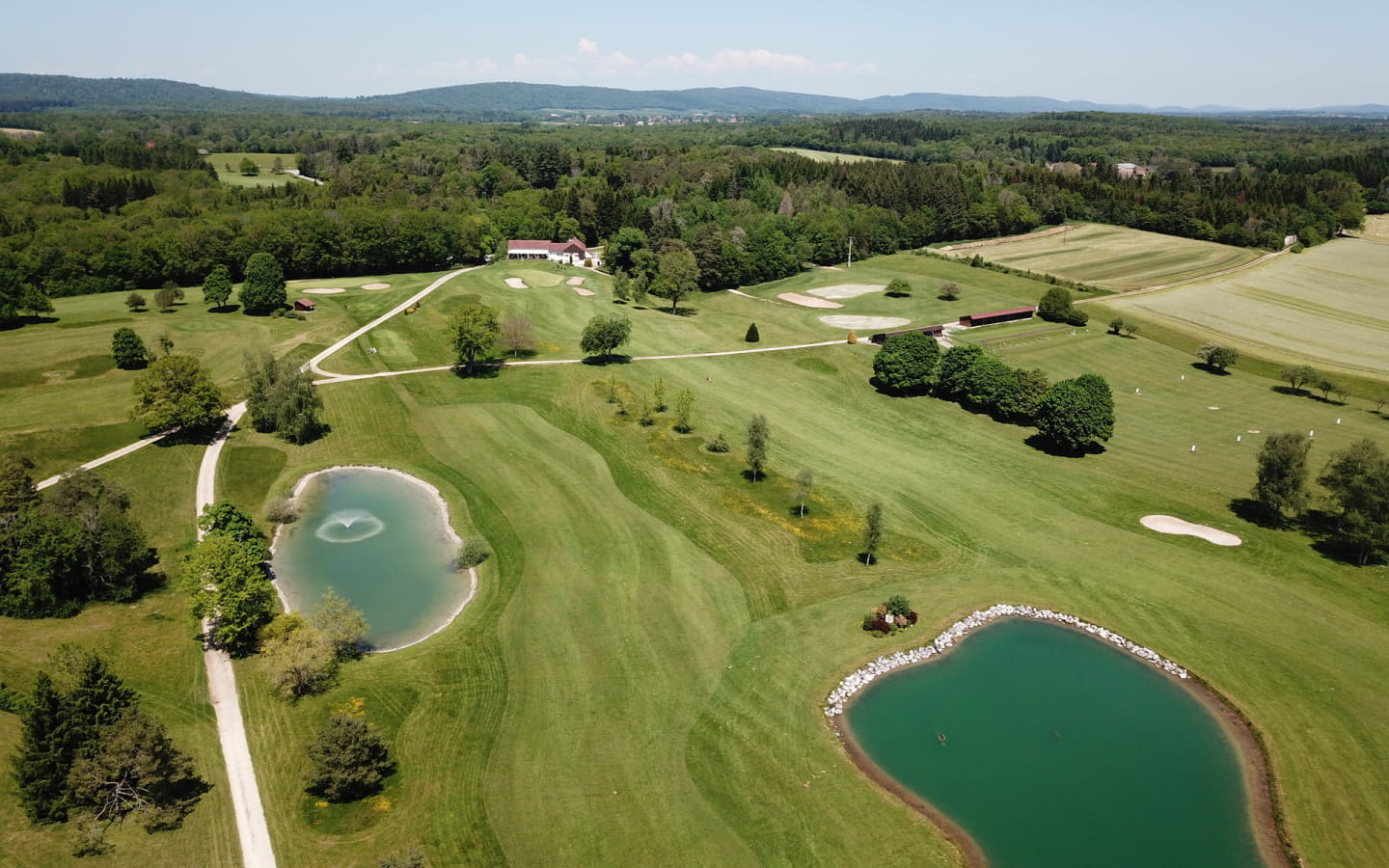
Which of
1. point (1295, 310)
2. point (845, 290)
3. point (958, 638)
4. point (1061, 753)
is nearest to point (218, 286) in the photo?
point (845, 290)

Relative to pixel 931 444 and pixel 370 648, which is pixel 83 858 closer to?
pixel 370 648

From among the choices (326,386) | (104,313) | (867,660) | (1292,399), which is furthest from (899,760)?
(104,313)

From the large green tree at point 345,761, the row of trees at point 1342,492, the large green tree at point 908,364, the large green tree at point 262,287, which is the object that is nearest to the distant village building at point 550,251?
the large green tree at point 262,287

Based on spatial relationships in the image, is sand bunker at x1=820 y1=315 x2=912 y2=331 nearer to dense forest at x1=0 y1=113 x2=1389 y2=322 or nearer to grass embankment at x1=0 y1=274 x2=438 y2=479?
dense forest at x1=0 y1=113 x2=1389 y2=322

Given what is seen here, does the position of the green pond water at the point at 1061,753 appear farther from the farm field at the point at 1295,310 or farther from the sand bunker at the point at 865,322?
the farm field at the point at 1295,310

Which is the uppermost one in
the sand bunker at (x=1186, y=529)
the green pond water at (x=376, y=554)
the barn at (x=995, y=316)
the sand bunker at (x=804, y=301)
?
the barn at (x=995, y=316)

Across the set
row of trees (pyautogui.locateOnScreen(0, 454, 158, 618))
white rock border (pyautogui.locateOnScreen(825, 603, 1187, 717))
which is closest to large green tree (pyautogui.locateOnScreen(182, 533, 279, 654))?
row of trees (pyautogui.locateOnScreen(0, 454, 158, 618))
